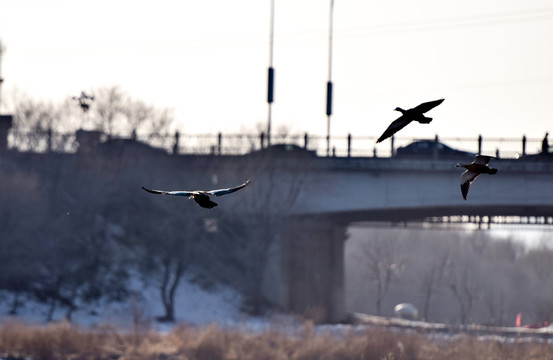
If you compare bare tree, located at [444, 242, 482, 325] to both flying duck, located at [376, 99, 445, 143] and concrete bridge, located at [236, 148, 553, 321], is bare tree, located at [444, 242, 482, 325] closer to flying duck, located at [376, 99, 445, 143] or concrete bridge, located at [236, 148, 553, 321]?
concrete bridge, located at [236, 148, 553, 321]

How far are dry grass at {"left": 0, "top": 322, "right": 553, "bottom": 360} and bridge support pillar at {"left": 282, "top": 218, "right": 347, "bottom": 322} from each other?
21018 mm

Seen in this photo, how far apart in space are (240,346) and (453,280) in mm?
75592

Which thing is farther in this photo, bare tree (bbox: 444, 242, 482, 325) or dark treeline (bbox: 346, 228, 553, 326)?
bare tree (bbox: 444, 242, 482, 325)

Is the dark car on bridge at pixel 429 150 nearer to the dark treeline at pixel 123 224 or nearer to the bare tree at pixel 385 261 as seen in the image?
the dark treeline at pixel 123 224

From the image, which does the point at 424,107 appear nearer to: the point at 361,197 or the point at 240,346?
the point at 240,346

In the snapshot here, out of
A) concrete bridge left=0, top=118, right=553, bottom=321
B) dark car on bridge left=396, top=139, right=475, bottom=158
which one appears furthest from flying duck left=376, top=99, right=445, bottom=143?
dark car on bridge left=396, top=139, right=475, bottom=158

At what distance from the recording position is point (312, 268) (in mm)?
66875

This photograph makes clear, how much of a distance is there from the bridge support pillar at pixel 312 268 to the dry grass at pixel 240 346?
21.0 metres

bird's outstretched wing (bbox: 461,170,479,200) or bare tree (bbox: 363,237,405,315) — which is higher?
bird's outstretched wing (bbox: 461,170,479,200)

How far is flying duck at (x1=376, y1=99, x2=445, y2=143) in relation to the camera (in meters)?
12.9

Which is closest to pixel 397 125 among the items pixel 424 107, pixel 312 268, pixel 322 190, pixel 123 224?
pixel 424 107

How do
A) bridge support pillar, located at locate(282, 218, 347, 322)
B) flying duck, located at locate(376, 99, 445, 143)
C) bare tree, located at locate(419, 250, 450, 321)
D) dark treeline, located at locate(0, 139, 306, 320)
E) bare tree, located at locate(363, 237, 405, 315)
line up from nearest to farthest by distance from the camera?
flying duck, located at locate(376, 99, 445, 143), dark treeline, located at locate(0, 139, 306, 320), bridge support pillar, located at locate(282, 218, 347, 322), bare tree, located at locate(363, 237, 405, 315), bare tree, located at locate(419, 250, 450, 321)

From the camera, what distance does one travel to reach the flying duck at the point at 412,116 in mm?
12883

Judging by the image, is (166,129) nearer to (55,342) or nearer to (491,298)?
(55,342)
